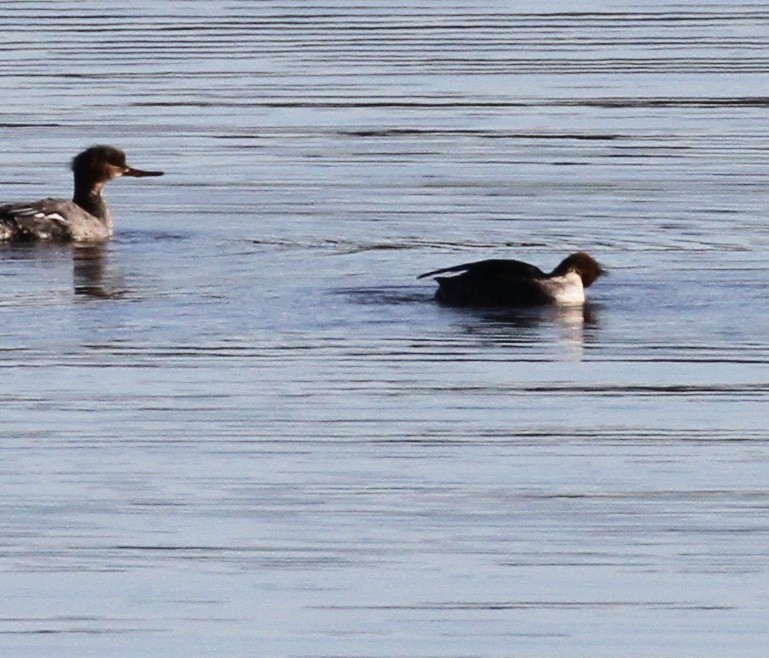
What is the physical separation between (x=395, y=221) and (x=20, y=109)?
25.6ft

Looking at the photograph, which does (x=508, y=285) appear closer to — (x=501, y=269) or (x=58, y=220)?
(x=501, y=269)

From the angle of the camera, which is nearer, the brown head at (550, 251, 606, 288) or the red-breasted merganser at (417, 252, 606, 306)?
the red-breasted merganser at (417, 252, 606, 306)

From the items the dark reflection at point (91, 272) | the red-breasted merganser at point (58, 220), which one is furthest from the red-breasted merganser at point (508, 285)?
the red-breasted merganser at point (58, 220)

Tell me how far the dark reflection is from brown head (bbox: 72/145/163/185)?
1.49m

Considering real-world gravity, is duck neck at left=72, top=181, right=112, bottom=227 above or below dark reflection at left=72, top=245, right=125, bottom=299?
above

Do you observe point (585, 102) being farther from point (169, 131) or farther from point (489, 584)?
point (489, 584)

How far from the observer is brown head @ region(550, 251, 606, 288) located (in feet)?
50.9

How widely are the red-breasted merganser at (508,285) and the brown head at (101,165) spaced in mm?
5390

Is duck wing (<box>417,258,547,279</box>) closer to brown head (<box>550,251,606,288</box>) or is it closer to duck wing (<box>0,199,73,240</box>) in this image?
brown head (<box>550,251,606,288</box>)

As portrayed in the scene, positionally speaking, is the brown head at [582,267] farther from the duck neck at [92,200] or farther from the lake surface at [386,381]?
the duck neck at [92,200]

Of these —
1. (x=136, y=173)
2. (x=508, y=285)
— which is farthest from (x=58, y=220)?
(x=508, y=285)

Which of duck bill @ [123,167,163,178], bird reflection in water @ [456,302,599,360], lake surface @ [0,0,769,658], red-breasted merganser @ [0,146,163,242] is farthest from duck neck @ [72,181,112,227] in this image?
bird reflection in water @ [456,302,599,360]

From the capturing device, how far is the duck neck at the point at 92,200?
19.5 meters

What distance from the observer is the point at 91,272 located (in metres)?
17.4
